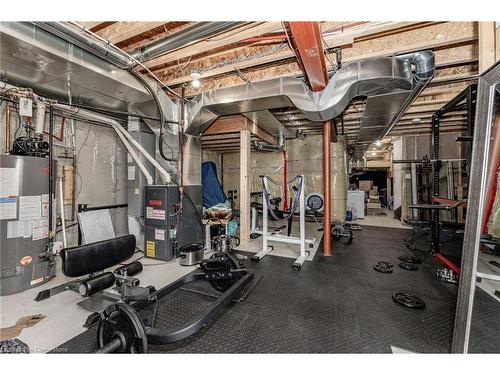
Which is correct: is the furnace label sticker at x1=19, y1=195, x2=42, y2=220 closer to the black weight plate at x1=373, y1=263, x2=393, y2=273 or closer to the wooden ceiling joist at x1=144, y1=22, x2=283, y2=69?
the wooden ceiling joist at x1=144, y1=22, x2=283, y2=69

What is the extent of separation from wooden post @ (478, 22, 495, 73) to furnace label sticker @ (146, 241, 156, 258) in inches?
165

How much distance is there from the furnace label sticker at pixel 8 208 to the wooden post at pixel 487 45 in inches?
177

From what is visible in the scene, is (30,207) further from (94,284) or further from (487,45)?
(487,45)

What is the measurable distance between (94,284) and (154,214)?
55.2 inches

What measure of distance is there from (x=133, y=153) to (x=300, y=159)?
4.41 metres

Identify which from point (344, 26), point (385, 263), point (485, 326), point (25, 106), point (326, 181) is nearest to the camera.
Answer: point (485, 326)

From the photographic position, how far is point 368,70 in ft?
7.19

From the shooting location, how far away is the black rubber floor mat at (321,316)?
5.04 ft

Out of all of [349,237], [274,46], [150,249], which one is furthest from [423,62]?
[150,249]

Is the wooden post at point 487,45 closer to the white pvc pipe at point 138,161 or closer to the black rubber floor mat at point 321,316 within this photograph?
the black rubber floor mat at point 321,316

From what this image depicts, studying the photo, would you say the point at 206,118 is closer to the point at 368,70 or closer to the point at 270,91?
the point at 270,91

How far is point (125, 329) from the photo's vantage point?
1.34 meters

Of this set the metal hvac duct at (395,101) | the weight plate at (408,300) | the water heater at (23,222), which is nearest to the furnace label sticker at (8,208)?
the water heater at (23,222)

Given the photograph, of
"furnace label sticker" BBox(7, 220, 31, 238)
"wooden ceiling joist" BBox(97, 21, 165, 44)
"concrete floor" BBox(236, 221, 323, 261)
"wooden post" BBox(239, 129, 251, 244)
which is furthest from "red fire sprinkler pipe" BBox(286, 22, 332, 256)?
"furnace label sticker" BBox(7, 220, 31, 238)
